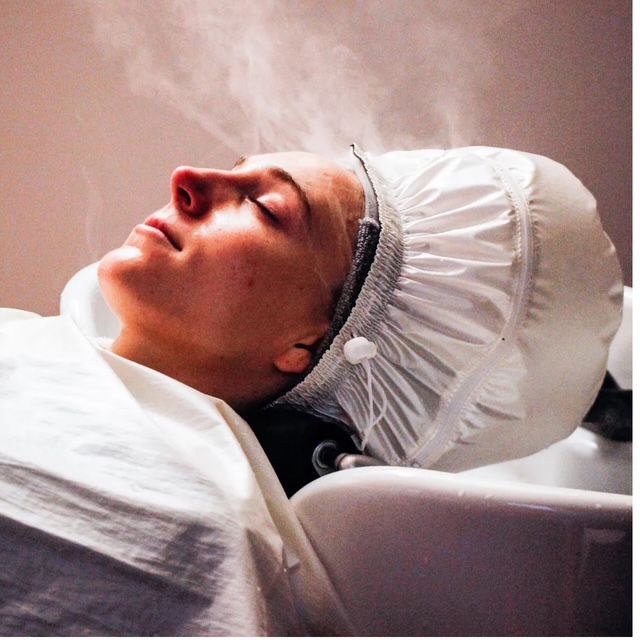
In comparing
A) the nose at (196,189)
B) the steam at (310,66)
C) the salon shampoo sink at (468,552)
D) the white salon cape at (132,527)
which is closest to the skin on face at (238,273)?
the nose at (196,189)

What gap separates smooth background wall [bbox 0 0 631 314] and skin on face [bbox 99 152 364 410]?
530 mm

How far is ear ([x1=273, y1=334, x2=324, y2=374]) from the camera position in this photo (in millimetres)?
765

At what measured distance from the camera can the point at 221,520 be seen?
485mm

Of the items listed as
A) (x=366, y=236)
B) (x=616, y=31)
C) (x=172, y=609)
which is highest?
(x=616, y=31)

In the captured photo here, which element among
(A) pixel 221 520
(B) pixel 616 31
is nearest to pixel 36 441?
(A) pixel 221 520

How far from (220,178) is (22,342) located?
33 centimetres

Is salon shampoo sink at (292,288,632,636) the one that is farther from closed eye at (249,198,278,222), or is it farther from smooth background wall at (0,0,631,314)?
smooth background wall at (0,0,631,314)

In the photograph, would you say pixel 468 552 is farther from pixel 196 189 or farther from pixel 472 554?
pixel 196 189

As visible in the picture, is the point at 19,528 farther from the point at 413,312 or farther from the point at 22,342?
the point at 413,312

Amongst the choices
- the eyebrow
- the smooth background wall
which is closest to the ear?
the eyebrow

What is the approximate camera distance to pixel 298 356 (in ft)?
2.53

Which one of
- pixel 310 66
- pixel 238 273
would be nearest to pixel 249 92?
pixel 310 66

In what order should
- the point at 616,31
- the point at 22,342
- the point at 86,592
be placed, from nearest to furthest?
the point at 86,592
the point at 22,342
the point at 616,31

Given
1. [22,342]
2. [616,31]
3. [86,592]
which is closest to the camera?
[86,592]
